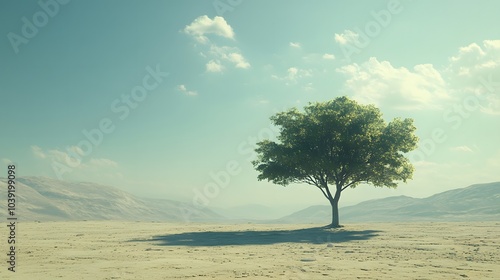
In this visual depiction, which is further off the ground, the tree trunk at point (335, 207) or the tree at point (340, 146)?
the tree at point (340, 146)

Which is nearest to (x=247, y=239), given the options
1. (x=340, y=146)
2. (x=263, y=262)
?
(x=263, y=262)

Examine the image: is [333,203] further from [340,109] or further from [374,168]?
[340,109]

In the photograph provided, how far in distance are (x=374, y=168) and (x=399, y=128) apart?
5.97 m

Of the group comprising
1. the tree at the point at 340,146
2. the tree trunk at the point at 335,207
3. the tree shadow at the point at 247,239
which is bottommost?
the tree shadow at the point at 247,239

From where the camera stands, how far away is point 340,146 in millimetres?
47188

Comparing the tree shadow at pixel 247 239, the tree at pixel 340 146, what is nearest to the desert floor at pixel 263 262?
the tree shadow at pixel 247 239

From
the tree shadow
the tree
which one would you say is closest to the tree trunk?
the tree

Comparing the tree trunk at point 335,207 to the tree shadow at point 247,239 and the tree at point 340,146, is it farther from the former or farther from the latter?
the tree shadow at point 247,239

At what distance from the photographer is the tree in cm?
4628

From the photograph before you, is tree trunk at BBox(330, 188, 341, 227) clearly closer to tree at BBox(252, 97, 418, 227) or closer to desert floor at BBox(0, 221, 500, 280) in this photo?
tree at BBox(252, 97, 418, 227)

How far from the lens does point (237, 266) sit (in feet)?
57.2

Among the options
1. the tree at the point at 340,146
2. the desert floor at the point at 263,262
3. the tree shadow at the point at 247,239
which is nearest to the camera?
the desert floor at the point at 263,262

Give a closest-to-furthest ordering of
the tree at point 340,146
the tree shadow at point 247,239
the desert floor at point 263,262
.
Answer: the desert floor at point 263,262 → the tree shadow at point 247,239 → the tree at point 340,146

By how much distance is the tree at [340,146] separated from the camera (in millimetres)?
46281
